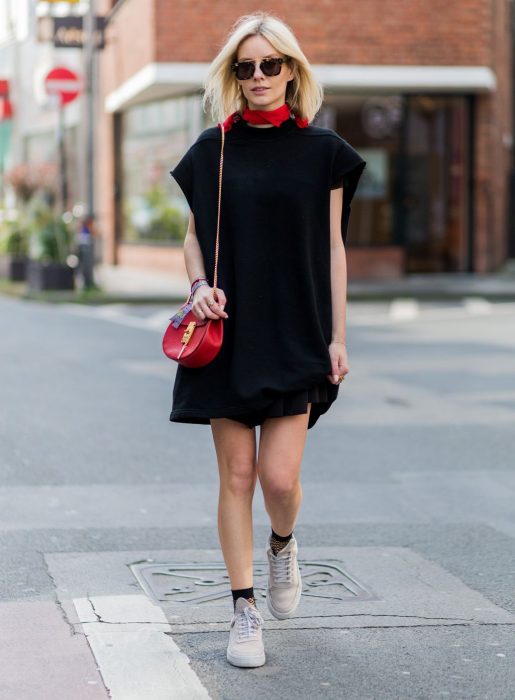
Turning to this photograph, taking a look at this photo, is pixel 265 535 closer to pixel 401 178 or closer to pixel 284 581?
pixel 284 581

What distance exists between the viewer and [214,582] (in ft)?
17.6

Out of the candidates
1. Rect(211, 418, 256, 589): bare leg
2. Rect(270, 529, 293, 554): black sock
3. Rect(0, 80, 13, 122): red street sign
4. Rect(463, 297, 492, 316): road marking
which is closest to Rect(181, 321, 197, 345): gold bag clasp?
Rect(211, 418, 256, 589): bare leg

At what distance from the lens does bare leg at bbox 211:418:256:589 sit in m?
4.34

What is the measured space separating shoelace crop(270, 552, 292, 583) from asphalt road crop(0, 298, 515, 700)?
21cm

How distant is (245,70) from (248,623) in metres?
1.67

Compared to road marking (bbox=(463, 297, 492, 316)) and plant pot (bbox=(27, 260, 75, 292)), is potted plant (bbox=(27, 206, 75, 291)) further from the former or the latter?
road marking (bbox=(463, 297, 492, 316))

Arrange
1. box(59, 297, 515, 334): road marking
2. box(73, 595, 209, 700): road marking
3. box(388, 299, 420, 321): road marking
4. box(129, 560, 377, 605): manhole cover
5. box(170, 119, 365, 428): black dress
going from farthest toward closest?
box(388, 299, 420, 321): road marking, box(59, 297, 515, 334): road marking, box(129, 560, 377, 605): manhole cover, box(170, 119, 365, 428): black dress, box(73, 595, 209, 700): road marking

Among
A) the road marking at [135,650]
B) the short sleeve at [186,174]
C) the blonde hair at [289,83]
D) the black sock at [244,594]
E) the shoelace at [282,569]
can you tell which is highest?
the blonde hair at [289,83]

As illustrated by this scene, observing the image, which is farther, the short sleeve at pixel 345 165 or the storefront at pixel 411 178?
the storefront at pixel 411 178

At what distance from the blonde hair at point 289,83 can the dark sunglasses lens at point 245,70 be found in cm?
6

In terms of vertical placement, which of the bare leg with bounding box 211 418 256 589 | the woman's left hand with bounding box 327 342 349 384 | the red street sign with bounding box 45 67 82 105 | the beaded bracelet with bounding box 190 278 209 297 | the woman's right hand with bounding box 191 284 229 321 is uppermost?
the red street sign with bounding box 45 67 82 105

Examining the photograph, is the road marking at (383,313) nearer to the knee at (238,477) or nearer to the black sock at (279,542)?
the black sock at (279,542)

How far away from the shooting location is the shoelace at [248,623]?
169 inches

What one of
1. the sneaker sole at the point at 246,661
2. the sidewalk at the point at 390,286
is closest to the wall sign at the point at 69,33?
the sidewalk at the point at 390,286
